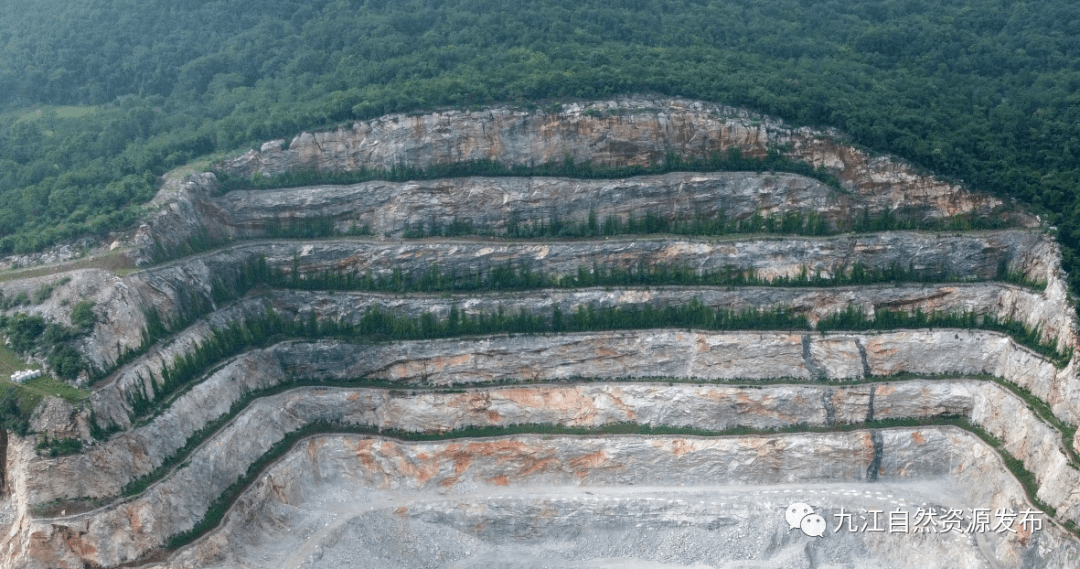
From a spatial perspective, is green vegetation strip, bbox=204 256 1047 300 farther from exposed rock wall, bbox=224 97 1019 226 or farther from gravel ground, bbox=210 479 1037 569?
gravel ground, bbox=210 479 1037 569

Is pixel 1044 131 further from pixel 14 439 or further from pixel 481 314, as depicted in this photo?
pixel 14 439

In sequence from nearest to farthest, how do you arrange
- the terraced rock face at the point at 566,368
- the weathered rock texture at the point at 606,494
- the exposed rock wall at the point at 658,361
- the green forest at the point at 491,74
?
the terraced rock face at the point at 566,368
the weathered rock texture at the point at 606,494
the exposed rock wall at the point at 658,361
the green forest at the point at 491,74

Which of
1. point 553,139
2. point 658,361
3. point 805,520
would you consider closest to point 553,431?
point 658,361

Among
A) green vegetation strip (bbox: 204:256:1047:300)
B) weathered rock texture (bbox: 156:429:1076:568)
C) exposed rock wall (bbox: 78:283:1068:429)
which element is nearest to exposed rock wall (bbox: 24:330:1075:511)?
exposed rock wall (bbox: 78:283:1068:429)

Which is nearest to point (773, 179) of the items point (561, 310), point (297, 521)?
point (561, 310)

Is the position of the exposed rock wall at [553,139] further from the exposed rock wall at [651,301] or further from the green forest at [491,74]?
the exposed rock wall at [651,301]

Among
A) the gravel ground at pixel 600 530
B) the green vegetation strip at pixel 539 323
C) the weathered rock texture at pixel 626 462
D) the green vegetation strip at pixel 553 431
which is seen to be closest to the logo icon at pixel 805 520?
the gravel ground at pixel 600 530
